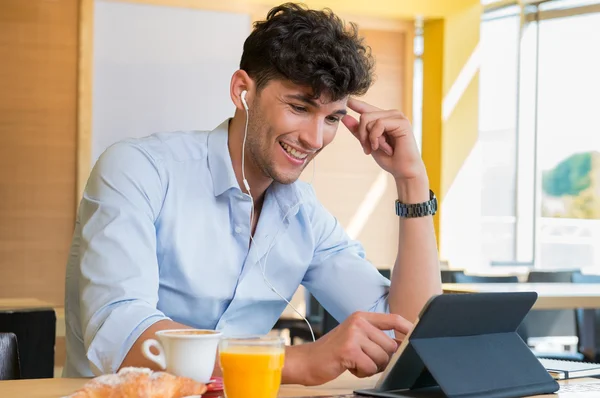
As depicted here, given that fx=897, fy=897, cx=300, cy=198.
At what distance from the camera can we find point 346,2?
239 inches

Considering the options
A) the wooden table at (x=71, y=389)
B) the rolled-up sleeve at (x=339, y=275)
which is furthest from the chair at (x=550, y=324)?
the wooden table at (x=71, y=389)

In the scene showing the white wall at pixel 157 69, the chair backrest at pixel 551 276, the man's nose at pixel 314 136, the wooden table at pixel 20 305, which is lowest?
the chair backrest at pixel 551 276

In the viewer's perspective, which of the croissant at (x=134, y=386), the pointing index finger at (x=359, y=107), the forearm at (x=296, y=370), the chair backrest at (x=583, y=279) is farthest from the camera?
the chair backrest at (x=583, y=279)

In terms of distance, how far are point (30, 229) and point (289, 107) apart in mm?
3966

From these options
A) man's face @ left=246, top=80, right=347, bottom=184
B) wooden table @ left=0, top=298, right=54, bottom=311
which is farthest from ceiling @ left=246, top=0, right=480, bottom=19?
man's face @ left=246, top=80, right=347, bottom=184

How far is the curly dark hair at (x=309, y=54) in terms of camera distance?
171 centimetres

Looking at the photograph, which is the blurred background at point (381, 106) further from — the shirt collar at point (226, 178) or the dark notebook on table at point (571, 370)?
the dark notebook on table at point (571, 370)

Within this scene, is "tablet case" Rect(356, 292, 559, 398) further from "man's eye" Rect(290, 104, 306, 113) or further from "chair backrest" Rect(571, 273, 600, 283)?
"chair backrest" Rect(571, 273, 600, 283)

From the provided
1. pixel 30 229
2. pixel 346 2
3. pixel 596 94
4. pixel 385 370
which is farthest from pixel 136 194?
pixel 596 94

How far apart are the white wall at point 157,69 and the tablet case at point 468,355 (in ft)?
14.4

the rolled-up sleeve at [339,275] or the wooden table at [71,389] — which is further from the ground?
the rolled-up sleeve at [339,275]

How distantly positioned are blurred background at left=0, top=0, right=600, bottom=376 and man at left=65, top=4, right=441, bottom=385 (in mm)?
2209

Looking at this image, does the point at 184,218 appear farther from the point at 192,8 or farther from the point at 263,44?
the point at 192,8

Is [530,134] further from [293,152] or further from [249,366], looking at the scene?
[249,366]
